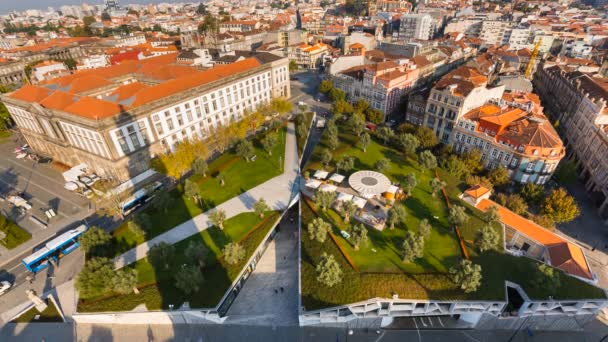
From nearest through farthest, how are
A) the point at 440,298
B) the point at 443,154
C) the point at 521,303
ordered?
the point at 440,298, the point at 521,303, the point at 443,154

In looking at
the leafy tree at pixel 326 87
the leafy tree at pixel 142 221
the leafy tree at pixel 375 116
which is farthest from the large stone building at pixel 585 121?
the leafy tree at pixel 142 221

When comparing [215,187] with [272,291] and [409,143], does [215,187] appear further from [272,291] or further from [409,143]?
[409,143]

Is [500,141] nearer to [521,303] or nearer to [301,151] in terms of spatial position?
[521,303]

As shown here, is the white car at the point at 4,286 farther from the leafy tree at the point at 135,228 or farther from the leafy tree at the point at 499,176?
the leafy tree at the point at 499,176

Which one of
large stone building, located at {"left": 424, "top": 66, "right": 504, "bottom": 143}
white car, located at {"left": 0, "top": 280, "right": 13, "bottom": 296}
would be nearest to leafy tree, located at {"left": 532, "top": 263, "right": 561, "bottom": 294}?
large stone building, located at {"left": 424, "top": 66, "right": 504, "bottom": 143}

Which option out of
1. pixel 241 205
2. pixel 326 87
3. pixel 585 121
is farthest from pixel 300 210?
pixel 585 121

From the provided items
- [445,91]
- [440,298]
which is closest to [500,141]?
[445,91]
